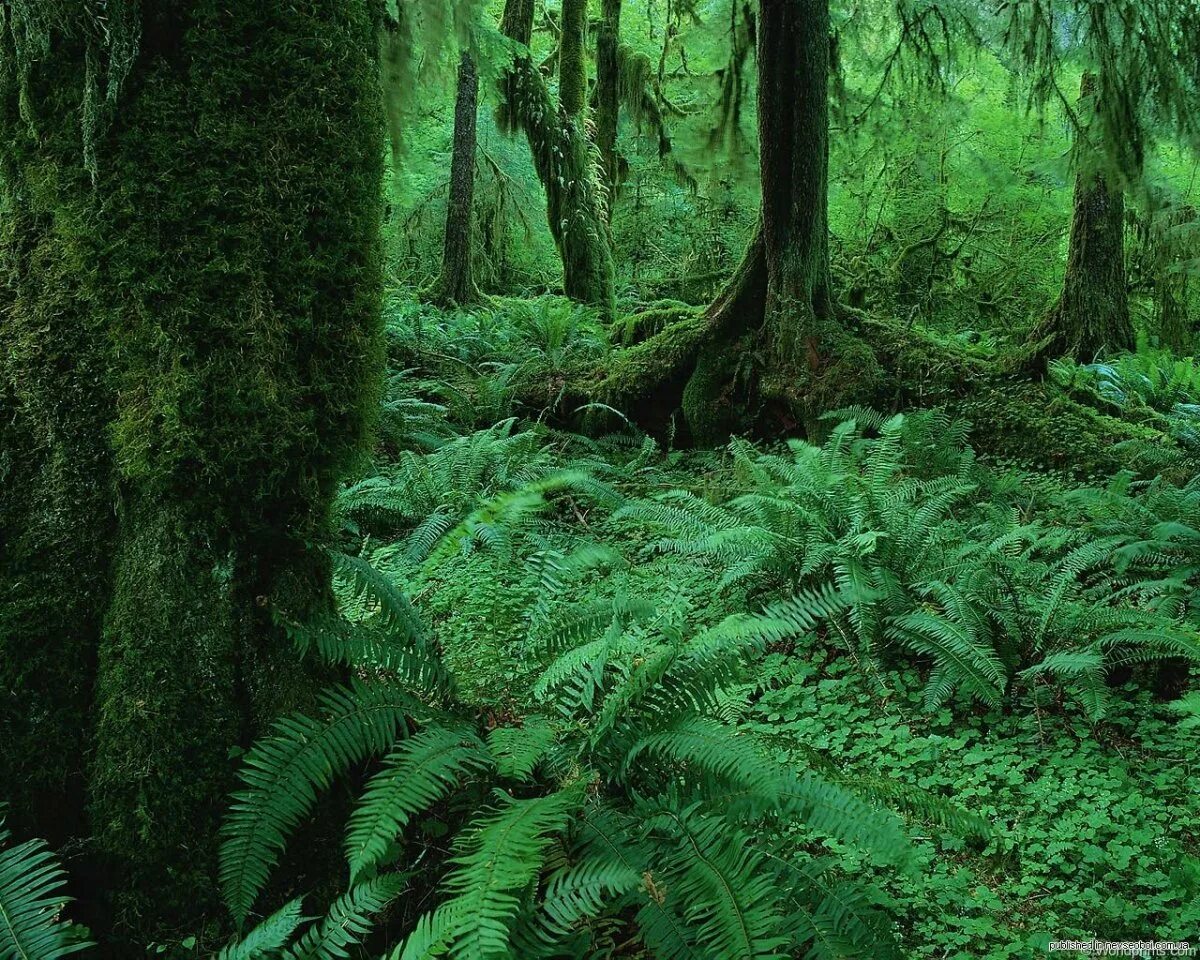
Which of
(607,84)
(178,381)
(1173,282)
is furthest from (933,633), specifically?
(607,84)

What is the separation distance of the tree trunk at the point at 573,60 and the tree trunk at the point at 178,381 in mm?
9407

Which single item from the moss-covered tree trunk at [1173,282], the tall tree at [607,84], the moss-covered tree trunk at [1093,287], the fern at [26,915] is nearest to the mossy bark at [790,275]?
the moss-covered tree trunk at [1093,287]

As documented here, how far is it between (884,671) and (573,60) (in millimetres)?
10083

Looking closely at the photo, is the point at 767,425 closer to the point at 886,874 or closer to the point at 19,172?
the point at 886,874

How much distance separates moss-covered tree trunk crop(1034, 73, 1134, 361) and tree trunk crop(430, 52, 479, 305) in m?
6.82

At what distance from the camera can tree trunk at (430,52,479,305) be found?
10.1 metres

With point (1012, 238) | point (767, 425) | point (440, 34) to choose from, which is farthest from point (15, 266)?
point (1012, 238)

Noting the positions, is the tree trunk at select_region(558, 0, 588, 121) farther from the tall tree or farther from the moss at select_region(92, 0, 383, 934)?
the moss at select_region(92, 0, 383, 934)

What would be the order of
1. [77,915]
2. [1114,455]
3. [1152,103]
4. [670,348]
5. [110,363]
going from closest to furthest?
1. [77,915]
2. [110,363]
3. [1114,455]
4. [1152,103]
5. [670,348]

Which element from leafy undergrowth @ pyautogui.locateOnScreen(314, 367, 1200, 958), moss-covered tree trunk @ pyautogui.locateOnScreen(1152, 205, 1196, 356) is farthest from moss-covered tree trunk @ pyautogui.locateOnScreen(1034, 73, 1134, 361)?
leafy undergrowth @ pyautogui.locateOnScreen(314, 367, 1200, 958)

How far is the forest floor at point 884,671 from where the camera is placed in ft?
7.02

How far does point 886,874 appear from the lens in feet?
7.43

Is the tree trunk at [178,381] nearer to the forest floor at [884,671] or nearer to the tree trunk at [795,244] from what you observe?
the forest floor at [884,671]

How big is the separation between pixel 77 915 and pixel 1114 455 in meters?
5.69
